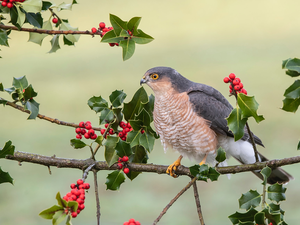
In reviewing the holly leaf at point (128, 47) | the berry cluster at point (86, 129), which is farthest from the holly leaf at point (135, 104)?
the holly leaf at point (128, 47)

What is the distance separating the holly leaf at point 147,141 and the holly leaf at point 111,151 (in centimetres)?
9

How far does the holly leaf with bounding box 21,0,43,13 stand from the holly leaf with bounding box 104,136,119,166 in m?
0.48

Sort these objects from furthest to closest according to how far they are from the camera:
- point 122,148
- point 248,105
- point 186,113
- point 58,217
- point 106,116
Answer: point 186,113 → point 106,116 → point 122,148 → point 248,105 → point 58,217

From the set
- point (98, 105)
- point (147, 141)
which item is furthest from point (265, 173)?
point (98, 105)

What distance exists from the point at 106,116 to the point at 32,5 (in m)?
0.46

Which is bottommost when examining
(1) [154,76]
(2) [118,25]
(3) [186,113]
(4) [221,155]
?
(4) [221,155]

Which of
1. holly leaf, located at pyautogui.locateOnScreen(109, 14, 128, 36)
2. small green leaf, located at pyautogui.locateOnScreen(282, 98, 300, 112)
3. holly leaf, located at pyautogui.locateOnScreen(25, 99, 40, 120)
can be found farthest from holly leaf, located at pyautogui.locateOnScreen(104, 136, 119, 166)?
small green leaf, located at pyautogui.locateOnScreen(282, 98, 300, 112)

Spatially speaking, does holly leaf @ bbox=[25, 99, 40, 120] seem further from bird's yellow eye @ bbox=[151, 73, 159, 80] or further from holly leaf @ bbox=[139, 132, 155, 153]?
bird's yellow eye @ bbox=[151, 73, 159, 80]

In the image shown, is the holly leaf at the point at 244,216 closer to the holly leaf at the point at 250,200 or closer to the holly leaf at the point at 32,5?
the holly leaf at the point at 250,200

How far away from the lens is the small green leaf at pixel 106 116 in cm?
125

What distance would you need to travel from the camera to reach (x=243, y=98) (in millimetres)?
866

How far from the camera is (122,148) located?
115 cm

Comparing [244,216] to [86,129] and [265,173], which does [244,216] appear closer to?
[265,173]

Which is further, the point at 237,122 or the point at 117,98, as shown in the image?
the point at 117,98
